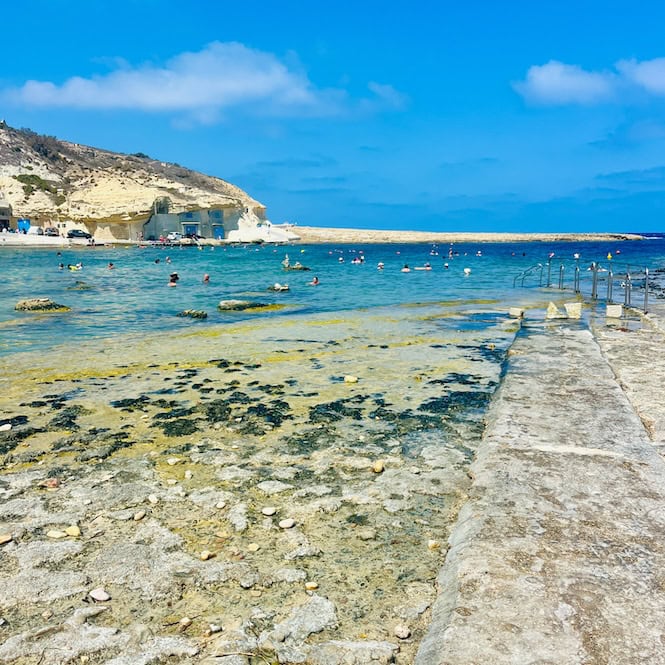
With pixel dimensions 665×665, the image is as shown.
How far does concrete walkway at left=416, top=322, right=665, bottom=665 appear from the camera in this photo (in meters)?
3.02

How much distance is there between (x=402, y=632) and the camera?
3504 mm

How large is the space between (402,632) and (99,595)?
6.61ft

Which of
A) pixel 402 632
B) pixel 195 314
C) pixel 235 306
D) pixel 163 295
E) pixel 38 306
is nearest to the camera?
pixel 402 632

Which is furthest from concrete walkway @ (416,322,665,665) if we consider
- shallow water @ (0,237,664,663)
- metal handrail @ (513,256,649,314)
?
metal handrail @ (513,256,649,314)

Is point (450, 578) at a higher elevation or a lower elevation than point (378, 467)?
higher

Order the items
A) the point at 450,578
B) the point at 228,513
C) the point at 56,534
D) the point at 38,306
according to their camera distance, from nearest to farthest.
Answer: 1. the point at 450,578
2. the point at 56,534
3. the point at 228,513
4. the point at 38,306

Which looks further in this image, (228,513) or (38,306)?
(38,306)

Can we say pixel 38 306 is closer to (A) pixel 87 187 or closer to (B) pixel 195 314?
(B) pixel 195 314

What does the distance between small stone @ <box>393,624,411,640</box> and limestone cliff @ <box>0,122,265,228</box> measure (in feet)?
351

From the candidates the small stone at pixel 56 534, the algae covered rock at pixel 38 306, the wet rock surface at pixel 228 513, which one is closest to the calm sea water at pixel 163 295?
the algae covered rock at pixel 38 306

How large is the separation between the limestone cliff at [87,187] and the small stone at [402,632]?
107m

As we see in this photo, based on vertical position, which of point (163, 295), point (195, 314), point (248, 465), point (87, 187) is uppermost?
point (87, 187)

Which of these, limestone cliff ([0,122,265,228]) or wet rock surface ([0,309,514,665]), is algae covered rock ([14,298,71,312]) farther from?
limestone cliff ([0,122,265,228])

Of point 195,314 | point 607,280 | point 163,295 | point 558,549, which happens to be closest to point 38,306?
point 195,314
